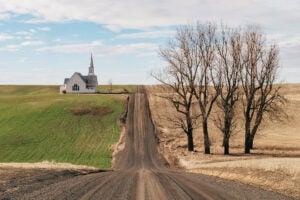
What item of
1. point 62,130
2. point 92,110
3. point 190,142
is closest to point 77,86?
point 92,110

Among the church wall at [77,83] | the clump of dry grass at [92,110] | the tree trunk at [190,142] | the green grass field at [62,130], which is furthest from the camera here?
the church wall at [77,83]

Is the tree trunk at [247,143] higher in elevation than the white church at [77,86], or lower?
lower

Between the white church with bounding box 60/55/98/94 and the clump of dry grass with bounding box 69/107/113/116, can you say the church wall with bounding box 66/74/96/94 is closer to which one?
the white church with bounding box 60/55/98/94

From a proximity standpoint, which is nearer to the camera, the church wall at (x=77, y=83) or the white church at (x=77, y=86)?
the church wall at (x=77, y=83)

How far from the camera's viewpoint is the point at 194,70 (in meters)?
49.4

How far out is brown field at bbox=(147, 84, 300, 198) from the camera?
24631mm

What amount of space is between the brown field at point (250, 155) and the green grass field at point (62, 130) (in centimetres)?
916

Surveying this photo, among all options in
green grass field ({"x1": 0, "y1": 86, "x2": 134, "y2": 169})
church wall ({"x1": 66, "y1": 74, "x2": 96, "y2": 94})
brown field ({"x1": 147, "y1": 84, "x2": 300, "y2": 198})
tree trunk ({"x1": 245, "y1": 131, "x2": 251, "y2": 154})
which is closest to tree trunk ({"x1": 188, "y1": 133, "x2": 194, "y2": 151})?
brown field ({"x1": 147, "y1": 84, "x2": 300, "y2": 198})

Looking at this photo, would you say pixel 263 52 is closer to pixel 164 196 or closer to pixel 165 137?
pixel 165 137

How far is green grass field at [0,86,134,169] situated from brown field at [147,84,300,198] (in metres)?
9.16

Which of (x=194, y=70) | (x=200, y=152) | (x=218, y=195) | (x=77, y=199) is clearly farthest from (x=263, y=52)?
(x=77, y=199)

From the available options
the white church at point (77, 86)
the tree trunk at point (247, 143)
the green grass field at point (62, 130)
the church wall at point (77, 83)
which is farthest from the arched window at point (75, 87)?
the tree trunk at point (247, 143)

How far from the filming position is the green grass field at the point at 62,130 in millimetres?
55469

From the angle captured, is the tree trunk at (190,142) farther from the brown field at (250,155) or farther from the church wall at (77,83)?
the church wall at (77,83)
